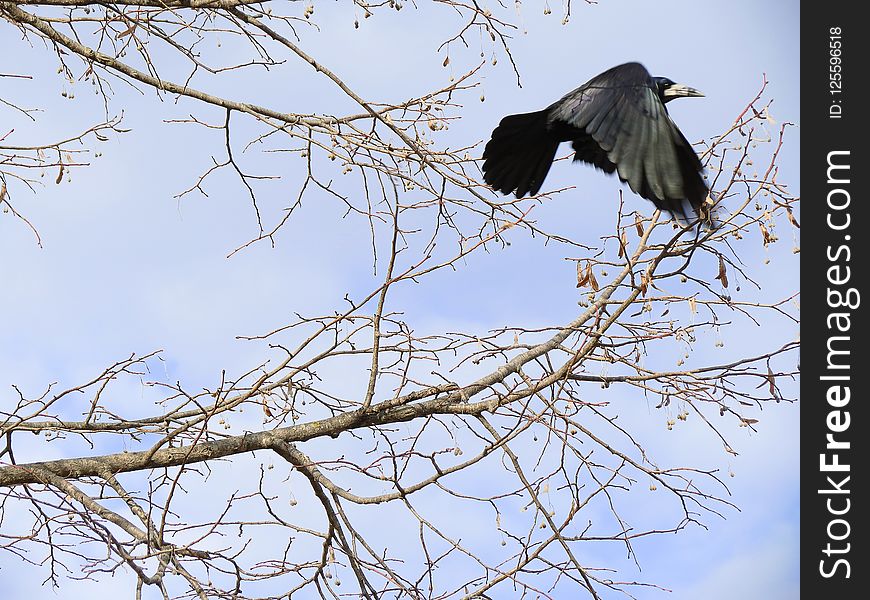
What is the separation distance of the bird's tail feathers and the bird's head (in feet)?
1.61

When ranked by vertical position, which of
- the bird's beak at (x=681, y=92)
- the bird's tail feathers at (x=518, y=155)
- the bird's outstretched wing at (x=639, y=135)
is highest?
the bird's beak at (x=681, y=92)

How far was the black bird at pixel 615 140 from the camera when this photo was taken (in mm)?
2902

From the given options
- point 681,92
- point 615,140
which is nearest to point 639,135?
point 615,140

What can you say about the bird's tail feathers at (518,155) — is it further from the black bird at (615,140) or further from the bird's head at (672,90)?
the bird's head at (672,90)

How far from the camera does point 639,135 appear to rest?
3043mm

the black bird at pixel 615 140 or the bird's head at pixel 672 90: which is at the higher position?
the bird's head at pixel 672 90

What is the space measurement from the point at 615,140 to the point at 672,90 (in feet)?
2.83

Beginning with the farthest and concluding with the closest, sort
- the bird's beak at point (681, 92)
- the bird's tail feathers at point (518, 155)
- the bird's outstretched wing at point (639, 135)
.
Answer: the bird's tail feathers at point (518, 155)
the bird's beak at point (681, 92)
the bird's outstretched wing at point (639, 135)

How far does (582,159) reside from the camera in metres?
4.07

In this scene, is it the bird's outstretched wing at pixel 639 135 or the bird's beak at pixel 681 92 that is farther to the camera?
the bird's beak at pixel 681 92

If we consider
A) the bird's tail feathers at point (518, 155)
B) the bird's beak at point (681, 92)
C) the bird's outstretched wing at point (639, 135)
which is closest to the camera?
the bird's outstretched wing at point (639, 135)

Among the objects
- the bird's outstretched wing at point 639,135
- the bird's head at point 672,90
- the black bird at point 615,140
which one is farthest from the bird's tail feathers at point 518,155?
the bird's head at point 672,90
